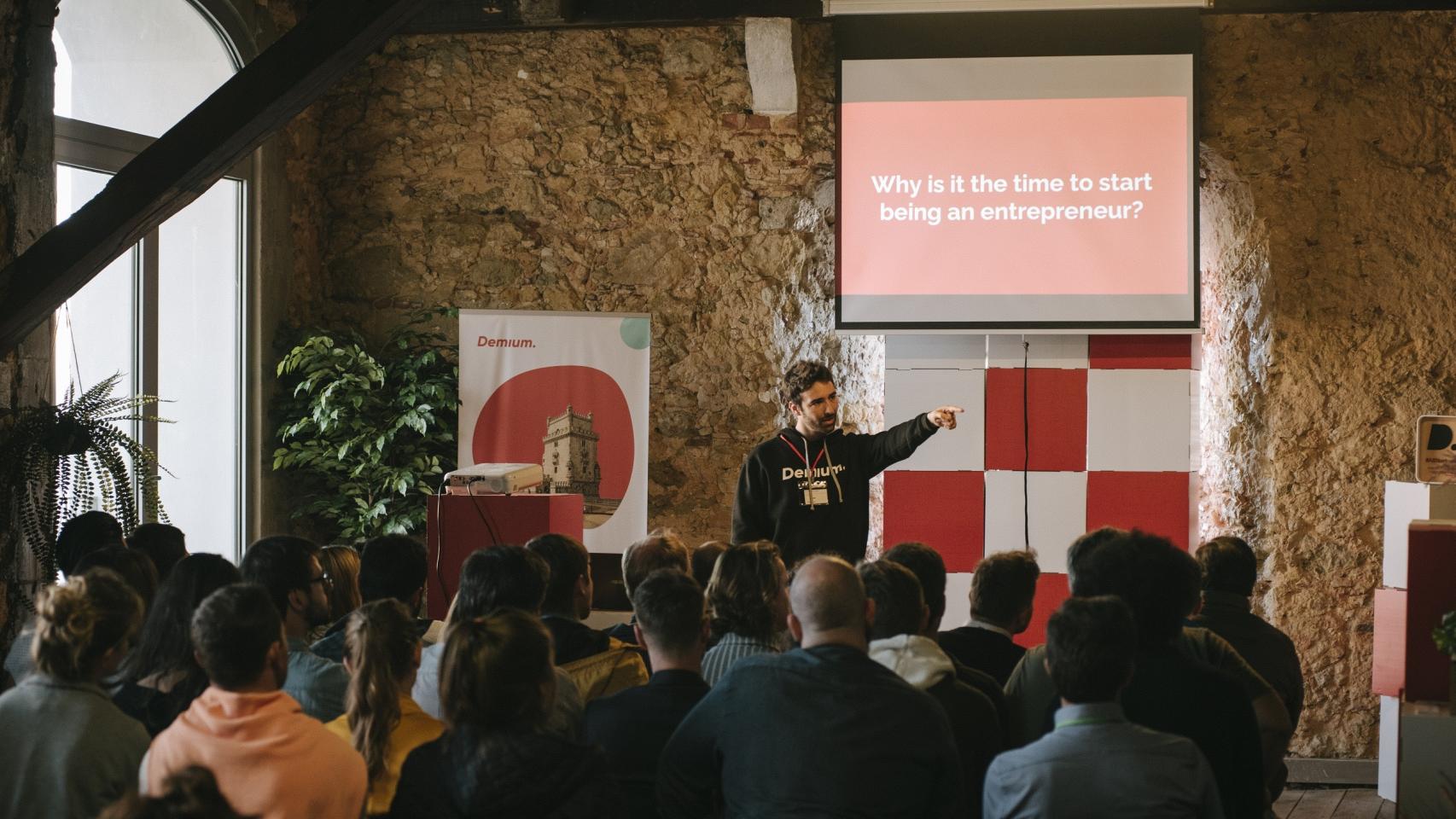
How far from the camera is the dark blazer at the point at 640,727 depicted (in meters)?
2.28

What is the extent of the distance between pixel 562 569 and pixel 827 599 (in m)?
0.95

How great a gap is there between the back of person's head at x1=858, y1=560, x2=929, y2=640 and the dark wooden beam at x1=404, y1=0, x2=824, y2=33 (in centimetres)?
392

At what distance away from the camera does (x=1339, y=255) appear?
566cm

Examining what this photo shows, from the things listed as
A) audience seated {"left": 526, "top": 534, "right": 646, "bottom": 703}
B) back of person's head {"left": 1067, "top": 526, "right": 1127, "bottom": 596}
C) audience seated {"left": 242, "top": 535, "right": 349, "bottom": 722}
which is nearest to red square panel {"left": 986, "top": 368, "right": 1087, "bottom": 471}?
back of person's head {"left": 1067, "top": 526, "right": 1127, "bottom": 596}

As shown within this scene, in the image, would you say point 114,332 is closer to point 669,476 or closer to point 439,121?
point 439,121

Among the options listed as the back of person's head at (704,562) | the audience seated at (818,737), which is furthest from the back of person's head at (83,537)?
the audience seated at (818,737)

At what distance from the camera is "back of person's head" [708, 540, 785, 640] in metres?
2.71

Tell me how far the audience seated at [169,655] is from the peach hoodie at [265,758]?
0.56m

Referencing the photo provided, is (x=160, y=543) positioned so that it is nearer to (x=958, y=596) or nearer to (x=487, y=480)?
(x=487, y=480)

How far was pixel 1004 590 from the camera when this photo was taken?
2.86m

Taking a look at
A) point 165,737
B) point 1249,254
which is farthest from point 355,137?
point 165,737

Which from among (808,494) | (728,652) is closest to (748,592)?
(728,652)

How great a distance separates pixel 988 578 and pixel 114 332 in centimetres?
391

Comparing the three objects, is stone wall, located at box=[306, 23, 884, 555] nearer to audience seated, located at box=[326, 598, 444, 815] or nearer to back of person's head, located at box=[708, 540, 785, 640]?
back of person's head, located at box=[708, 540, 785, 640]
